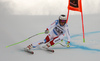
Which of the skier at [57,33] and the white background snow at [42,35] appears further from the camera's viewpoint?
the skier at [57,33]

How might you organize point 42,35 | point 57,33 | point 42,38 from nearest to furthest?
1. point 57,33
2. point 42,38
3. point 42,35

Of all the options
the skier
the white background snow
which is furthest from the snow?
the skier

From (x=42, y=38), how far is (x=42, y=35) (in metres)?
0.26

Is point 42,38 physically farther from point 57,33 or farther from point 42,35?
point 57,33

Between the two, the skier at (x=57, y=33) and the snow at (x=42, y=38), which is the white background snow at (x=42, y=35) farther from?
the skier at (x=57, y=33)

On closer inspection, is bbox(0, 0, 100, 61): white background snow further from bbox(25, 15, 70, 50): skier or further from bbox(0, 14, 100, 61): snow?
bbox(25, 15, 70, 50): skier

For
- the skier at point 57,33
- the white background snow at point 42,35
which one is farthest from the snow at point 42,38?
the skier at point 57,33

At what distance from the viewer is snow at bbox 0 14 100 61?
3185 millimetres

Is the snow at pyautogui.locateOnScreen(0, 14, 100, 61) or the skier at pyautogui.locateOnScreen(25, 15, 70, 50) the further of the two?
the skier at pyautogui.locateOnScreen(25, 15, 70, 50)

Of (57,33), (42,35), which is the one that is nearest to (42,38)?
(42,35)

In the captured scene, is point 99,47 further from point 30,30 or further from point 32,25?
point 32,25

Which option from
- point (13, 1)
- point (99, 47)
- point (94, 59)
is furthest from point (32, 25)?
point (94, 59)

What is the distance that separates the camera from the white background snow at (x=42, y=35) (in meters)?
3.21

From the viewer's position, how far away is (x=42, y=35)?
4.94 m
